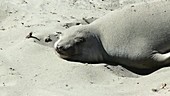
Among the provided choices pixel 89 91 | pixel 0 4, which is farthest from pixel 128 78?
pixel 0 4

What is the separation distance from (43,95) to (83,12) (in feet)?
9.09

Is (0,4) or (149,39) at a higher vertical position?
(149,39)

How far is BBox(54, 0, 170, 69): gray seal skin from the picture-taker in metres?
4.86

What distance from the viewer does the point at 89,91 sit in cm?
408

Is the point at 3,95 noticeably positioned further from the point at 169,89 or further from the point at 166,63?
the point at 166,63

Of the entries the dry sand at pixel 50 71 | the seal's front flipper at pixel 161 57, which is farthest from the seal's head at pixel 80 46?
the seal's front flipper at pixel 161 57

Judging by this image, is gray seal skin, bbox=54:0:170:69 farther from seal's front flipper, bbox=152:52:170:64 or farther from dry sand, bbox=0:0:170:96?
dry sand, bbox=0:0:170:96

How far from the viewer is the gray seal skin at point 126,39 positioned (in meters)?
4.86

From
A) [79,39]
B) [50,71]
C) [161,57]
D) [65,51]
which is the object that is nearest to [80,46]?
[79,39]

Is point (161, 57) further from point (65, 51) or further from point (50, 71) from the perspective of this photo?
point (50, 71)

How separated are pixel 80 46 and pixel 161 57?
91 cm

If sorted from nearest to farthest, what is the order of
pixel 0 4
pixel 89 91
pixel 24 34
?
1. pixel 89 91
2. pixel 24 34
3. pixel 0 4

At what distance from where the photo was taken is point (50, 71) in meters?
4.59

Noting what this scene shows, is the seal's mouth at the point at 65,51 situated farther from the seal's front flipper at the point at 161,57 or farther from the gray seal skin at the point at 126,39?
the seal's front flipper at the point at 161,57
